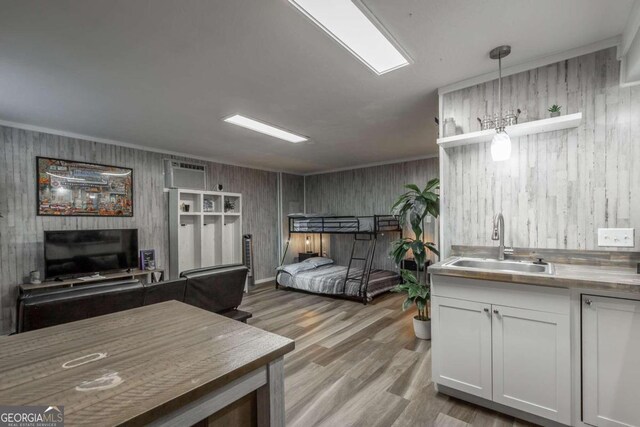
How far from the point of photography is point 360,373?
8.09 feet

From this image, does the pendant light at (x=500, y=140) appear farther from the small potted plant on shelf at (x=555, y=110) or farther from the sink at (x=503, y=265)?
the sink at (x=503, y=265)

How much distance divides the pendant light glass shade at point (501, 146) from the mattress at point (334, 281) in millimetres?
3021

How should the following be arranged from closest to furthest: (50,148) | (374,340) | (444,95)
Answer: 1. (444,95)
2. (374,340)
3. (50,148)

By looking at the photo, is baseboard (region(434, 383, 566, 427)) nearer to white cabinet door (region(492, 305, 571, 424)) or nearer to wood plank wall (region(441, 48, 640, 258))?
white cabinet door (region(492, 305, 571, 424))

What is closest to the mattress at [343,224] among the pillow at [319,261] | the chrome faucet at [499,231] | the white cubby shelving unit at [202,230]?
the pillow at [319,261]

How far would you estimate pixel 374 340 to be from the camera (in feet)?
10.3

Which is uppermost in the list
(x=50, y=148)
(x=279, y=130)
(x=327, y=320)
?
(x=279, y=130)

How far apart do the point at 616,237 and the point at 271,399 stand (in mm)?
2413

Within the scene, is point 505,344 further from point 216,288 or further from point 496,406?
point 216,288

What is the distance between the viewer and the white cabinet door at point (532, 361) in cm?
166

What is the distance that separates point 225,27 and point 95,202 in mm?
3549

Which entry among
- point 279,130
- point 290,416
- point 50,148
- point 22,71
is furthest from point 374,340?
point 50,148

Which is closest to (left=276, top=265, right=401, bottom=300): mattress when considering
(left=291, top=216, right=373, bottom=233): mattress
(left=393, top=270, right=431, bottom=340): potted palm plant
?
(left=291, top=216, right=373, bottom=233): mattress

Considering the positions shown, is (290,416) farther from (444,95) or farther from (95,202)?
(95,202)
